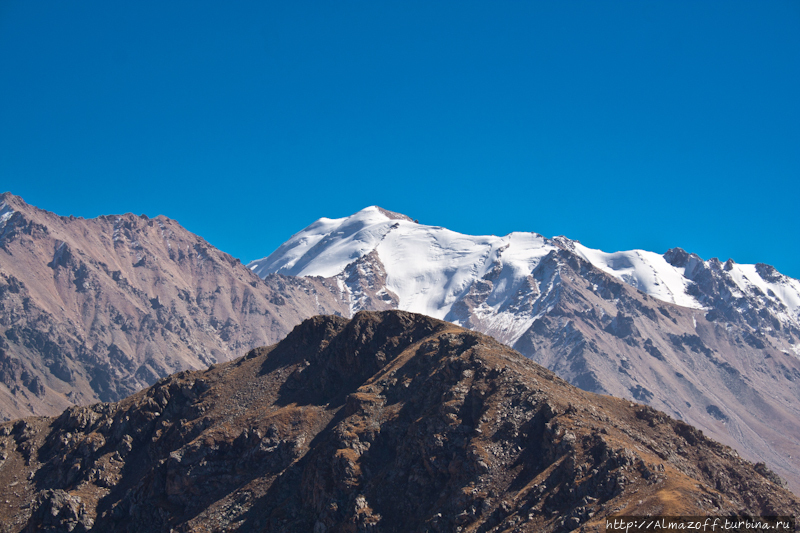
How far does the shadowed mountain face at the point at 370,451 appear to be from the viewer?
88062 millimetres

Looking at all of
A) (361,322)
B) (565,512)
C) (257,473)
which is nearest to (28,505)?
(257,473)

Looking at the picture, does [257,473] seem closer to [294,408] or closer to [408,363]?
[294,408]

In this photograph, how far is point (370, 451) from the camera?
111312mm

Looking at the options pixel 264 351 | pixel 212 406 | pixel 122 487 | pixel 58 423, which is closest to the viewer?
pixel 122 487

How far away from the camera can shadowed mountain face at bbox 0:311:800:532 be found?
3467 inches

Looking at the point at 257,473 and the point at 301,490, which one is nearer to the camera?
the point at 301,490

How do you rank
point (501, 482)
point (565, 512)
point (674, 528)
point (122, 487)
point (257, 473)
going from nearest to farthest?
point (674, 528) < point (565, 512) < point (501, 482) < point (257, 473) < point (122, 487)

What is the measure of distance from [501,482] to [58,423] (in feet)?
337

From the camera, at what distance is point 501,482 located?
305 ft

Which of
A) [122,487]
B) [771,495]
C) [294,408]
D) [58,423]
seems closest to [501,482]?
[771,495]

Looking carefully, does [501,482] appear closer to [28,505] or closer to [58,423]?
[28,505]

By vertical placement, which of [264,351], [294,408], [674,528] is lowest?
[674,528]

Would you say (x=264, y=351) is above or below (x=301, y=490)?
above

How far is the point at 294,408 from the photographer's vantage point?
131 m
